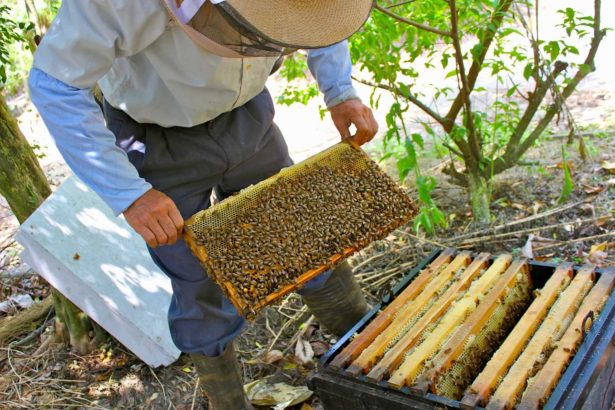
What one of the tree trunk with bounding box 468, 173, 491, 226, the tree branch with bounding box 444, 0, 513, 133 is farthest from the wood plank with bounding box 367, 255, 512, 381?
the tree branch with bounding box 444, 0, 513, 133

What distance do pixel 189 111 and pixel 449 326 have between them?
1.23 metres

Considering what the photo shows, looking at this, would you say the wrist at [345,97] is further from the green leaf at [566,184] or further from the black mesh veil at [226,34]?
the green leaf at [566,184]

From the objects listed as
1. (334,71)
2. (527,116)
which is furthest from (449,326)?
(527,116)

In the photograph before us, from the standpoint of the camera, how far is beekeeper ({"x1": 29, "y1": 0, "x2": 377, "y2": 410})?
180cm

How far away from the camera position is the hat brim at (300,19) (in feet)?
5.52

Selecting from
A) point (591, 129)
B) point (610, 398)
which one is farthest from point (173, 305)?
point (591, 129)

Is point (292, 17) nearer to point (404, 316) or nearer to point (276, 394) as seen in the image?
point (404, 316)

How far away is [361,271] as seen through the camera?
369 centimetres

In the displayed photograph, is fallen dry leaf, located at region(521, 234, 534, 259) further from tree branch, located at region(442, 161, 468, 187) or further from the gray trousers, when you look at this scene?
the gray trousers

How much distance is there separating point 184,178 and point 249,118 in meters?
0.36

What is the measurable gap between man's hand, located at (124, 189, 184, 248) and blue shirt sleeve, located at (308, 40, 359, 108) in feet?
2.97

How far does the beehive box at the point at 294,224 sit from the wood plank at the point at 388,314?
31 cm

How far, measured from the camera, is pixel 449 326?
233 centimetres

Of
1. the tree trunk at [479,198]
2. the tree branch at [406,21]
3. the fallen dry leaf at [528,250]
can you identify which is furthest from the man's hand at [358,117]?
the tree trunk at [479,198]
